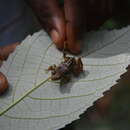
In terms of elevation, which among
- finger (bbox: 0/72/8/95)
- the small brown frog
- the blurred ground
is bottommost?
the blurred ground

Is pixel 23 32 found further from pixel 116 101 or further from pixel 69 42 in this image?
pixel 116 101

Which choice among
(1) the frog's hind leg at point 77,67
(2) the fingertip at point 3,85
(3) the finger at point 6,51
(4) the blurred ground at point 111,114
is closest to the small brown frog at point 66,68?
(1) the frog's hind leg at point 77,67

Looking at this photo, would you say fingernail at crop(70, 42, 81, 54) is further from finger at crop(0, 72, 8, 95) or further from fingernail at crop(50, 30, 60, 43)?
finger at crop(0, 72, 8, 95)

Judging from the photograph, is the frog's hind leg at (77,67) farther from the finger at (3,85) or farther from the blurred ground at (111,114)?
the blurred ground at (111,114)

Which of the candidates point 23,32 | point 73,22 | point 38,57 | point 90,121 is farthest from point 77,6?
point 90,121

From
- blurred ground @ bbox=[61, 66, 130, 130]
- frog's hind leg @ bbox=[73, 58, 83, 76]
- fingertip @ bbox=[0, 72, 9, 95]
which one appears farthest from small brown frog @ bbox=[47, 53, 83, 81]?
blurred ground @ bbox=[61, 66, 130, 130]

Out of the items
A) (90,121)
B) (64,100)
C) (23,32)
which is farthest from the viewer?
(90,121)

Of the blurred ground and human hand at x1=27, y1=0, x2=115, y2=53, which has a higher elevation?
human hand at x1=27, y1=0, x2=115, y2=53

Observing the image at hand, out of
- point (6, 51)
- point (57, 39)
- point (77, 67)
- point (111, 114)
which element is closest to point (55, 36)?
point (57, 39)
